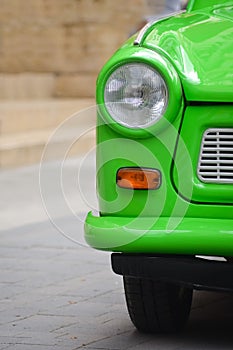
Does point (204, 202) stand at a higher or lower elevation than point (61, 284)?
higher

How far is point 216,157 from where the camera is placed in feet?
13.5

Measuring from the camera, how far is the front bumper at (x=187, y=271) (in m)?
4.13

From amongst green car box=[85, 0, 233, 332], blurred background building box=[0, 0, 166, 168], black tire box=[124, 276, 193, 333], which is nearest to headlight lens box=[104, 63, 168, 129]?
green car box=[85, 0, 233, 332]

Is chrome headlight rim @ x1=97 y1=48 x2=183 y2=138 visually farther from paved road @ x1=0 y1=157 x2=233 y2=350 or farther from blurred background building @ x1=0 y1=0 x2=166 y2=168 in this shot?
blurred background building @ x1=0 y1=0 x2=166 y2=168

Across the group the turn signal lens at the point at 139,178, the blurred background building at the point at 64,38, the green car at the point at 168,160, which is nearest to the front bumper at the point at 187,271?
the green car at the point at 168,160

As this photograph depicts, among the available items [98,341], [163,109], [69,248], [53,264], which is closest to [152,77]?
[163,109]

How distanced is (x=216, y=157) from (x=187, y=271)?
1.42ft

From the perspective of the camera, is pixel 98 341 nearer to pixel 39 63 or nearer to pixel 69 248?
pixel 69 248

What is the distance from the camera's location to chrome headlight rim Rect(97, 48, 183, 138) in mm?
4160

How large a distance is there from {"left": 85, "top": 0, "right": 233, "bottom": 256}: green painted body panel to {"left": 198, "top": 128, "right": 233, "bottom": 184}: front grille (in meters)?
0.02

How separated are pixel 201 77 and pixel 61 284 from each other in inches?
84.0

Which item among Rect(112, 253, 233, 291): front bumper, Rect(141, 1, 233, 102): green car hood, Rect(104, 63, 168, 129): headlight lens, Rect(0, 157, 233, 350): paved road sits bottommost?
Rect(0, 157, 233, 350): paved road

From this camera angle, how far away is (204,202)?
4137 millimetres

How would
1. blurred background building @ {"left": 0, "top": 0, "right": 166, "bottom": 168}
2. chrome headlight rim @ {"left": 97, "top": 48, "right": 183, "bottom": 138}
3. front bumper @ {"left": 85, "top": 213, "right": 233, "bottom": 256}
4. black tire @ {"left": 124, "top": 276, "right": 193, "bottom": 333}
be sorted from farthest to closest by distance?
1. blurred background building @ {"left": 0, "top": 0, "right": 166, "bottom": 168}
2. black tire @ {"left": 124, "top": 276, "right": 193, "bottom": 333}
3. chrome headlight rim @ {"left": 97, "top": 48, "right": 183, "bottom": 138}
4. front bumper @ {"left": 85, "top": 213, "right": 233, "bottom": 256}
